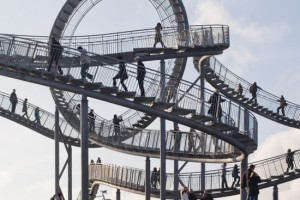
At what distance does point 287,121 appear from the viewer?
4619 cm

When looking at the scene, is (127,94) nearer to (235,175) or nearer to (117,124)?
(117,124)

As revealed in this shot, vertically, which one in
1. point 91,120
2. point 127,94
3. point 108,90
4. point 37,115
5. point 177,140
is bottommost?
point 177,140

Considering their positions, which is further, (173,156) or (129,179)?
(129,179)

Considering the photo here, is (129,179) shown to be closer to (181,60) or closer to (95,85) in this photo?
(181,60)

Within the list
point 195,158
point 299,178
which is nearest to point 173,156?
point 195,158

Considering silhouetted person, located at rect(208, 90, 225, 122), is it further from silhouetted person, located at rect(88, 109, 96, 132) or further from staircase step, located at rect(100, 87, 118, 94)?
silhouetted person, located at rect(88, 109, 96, 132)

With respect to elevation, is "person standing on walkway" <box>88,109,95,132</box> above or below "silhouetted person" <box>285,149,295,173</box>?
above

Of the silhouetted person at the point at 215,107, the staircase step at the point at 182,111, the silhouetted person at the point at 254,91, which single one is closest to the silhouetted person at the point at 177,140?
the silhouetted person at the point at 215,107

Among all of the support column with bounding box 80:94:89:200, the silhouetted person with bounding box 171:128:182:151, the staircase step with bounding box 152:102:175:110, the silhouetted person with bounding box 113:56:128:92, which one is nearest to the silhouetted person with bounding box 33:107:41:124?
the silhouetted person with bounding box 171:128:182:151

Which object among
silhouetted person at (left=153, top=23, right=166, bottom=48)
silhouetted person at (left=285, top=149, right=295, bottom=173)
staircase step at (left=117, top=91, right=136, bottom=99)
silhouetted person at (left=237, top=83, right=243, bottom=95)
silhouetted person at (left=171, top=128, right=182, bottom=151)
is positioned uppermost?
silhouetted person at (left=153, top=23, right=166, bottom=48)

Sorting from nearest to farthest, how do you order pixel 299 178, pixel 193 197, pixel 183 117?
pixel 193 197 < pixel 183 117 < pixel 299 178

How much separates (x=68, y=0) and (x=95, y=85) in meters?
12.9

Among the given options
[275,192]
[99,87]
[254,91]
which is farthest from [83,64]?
[254,91]

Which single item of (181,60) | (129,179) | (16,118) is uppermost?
(181,60)
